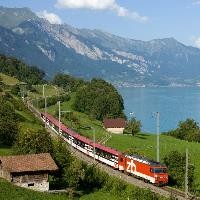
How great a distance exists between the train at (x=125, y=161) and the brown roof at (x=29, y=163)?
14.3 m

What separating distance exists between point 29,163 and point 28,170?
140 centimetres

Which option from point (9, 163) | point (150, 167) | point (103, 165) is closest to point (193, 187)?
point (150, 167)

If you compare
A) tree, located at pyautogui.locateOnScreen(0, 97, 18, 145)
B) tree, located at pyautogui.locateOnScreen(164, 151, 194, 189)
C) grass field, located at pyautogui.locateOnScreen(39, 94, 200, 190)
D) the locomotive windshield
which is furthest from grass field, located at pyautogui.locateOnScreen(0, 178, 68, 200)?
grass field, located at pyautogui.locateOnScreen(39, 94, 200, 190)

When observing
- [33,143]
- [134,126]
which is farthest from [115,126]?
[33,143]

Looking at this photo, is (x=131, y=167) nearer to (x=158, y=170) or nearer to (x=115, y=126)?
(x=158, y=170)

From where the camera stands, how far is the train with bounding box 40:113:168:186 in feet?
226

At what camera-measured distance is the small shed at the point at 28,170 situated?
202 feet

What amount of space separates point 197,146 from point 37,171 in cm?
5906

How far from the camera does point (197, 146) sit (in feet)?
372

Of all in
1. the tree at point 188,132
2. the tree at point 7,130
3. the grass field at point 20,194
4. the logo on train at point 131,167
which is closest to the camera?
the grass field at point 20,194

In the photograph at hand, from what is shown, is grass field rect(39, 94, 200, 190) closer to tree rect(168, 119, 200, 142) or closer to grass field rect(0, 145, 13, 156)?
tree rect(168, 119, 200, 142)

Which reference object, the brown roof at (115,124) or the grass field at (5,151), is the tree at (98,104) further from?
the grass field at (5,151)

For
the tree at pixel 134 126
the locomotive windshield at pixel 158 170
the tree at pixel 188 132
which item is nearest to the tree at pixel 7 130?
the locomotive windshield at pixel 158 170

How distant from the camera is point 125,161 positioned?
7762 centimetres
